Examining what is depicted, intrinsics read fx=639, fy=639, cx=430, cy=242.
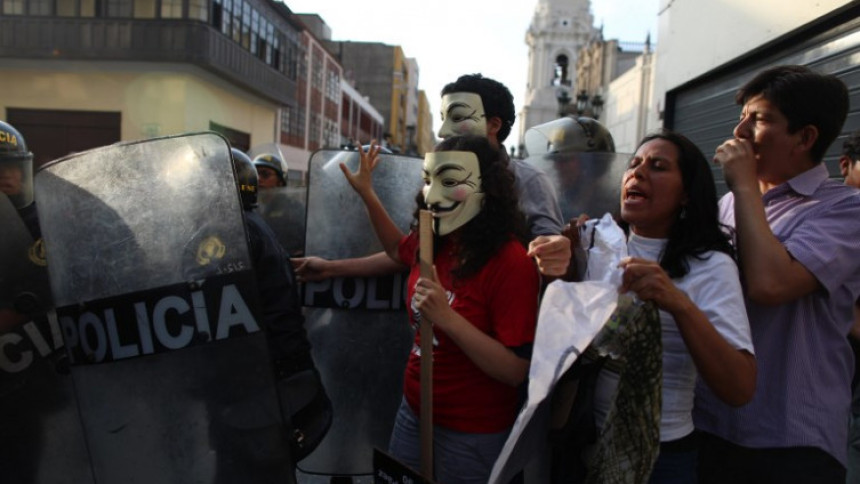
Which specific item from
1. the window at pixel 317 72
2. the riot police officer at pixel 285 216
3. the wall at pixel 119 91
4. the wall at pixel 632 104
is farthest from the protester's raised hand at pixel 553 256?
the window at pixel 317 72

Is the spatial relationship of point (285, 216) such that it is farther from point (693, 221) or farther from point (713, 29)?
point (713, 29)

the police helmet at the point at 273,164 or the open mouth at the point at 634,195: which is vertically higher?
the police helmet at the point at 273,164

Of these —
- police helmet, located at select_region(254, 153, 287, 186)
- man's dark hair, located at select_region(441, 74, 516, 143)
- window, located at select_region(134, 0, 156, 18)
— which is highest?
window, located at select_region(134, 0, 156, 18)

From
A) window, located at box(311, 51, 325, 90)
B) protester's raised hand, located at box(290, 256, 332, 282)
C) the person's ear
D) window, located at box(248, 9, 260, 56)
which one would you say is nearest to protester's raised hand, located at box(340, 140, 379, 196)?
protester's raised hand, located at box(290, 256, 332, 282)

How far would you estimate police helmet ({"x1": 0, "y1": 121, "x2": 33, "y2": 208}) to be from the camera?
2.56 m

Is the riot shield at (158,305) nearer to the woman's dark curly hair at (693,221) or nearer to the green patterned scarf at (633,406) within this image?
the green patterned scarf at (633,406)

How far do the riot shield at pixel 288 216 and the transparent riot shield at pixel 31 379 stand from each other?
1399 millimetres

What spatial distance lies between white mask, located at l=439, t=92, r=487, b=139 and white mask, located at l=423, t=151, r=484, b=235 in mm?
655

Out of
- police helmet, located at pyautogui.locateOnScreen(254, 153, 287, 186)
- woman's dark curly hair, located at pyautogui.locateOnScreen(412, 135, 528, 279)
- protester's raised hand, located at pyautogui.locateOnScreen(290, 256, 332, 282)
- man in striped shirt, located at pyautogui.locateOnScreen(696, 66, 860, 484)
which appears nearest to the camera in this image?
man in striped shirt, located at pyautogui.locateOnScreen(696, 66, 860, 484)

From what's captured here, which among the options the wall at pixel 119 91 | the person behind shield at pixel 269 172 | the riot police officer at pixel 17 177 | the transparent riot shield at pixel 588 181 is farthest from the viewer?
the wall at pixel 119 91

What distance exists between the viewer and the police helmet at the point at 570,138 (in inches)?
146

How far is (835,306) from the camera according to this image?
174 cm

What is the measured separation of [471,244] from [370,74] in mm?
66346

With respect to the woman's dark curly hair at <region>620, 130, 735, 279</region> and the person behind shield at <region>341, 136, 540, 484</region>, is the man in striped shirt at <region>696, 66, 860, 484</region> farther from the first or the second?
the person behind shield at <region>341, 136, 540, 484</region>
